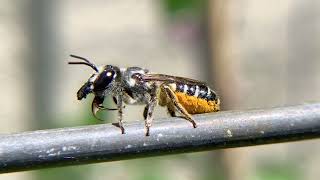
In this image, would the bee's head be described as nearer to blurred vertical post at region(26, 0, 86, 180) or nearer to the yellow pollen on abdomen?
the yellow pollen on abdomen

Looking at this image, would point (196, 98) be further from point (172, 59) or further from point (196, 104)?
point (172, 59)

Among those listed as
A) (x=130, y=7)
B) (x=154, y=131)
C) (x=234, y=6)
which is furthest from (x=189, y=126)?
(x=130, y=7)

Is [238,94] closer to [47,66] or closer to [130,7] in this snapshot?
[47,66]

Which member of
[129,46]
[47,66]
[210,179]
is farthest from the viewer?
[129,46]

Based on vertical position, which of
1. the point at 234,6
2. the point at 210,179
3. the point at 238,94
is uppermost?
the point at 234,6

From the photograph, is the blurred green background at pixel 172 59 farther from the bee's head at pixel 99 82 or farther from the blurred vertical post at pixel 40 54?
the bee's head at pixel 99 82

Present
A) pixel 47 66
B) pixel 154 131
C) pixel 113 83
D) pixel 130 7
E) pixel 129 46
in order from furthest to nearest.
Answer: pixel 130 7, pixel 129 46, pixel 47 66, pixel 113 83, pixel 154 131

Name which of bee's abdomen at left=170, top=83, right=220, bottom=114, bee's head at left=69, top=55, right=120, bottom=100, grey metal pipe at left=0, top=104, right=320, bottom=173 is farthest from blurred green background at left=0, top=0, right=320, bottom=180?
grey metal pipe at left=0, top=104, right=320, bottom=173

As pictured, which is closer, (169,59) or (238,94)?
(238,94)
